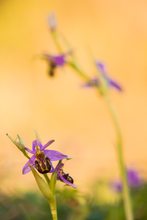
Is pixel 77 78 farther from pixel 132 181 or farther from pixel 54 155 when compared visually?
pixel 54 155

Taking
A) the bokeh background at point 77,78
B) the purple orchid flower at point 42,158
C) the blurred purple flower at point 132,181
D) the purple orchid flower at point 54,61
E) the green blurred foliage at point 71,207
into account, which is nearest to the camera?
the purple orchid flower at point 42,158

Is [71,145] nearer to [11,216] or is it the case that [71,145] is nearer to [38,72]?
[11,216]

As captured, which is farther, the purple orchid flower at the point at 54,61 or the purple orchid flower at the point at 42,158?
the purple orchid flower at the point at 54,61

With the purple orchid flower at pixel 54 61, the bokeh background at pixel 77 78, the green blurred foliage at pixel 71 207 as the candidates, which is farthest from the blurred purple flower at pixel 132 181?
the bokeh background at pixel 77 78

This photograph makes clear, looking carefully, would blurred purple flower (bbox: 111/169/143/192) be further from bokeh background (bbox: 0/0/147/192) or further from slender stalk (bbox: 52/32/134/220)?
bokeh background (bbox: 0/0/147/192)

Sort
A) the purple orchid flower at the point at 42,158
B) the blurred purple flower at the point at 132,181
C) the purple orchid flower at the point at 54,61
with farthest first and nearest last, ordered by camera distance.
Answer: the blurred purple flower at the point at 132,181, the purple orchid flower at the point at 54,61, the purple orchid flower at the point at 42,158

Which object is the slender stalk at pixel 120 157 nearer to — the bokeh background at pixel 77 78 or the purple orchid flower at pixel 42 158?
the purple orchid flower at pixel 42 158

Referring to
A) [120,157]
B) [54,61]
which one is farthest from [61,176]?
[54,61]
